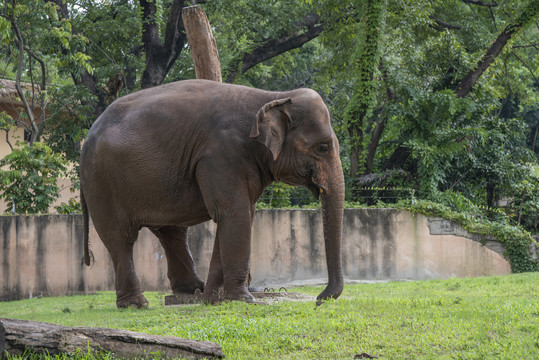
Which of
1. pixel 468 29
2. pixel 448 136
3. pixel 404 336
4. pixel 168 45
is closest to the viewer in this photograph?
pixel 404 336

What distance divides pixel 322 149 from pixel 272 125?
0.70m

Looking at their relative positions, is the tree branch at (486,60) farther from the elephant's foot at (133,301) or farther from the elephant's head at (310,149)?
the elephant's foot at (133,301)

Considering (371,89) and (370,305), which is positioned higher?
(371,89)

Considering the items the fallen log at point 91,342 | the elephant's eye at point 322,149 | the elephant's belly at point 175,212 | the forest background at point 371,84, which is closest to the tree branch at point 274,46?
the forest background at point 371,84

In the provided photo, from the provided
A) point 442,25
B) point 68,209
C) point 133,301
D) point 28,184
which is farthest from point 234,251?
point 442,25

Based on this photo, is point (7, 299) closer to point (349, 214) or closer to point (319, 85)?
point (349, 214)

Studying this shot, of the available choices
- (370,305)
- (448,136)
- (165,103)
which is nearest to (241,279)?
(370,305)

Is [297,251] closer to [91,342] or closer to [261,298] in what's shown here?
[261,298]

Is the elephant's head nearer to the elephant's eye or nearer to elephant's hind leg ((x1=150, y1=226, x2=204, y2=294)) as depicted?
the elephant's eye

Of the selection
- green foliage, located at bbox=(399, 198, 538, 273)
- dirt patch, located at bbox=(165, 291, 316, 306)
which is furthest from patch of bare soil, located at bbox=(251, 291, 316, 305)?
green foliage, located at bbox=(399, 198, 538, 273)

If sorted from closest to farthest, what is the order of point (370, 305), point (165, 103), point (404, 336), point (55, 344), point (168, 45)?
point (55, 344) → point (404, 336) → point (370, 305) → point (165, 103) → point (168, 45)

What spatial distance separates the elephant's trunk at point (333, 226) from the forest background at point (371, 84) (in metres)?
7.49

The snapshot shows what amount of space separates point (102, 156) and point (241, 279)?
7.85 feet

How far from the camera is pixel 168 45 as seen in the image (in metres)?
19.7
